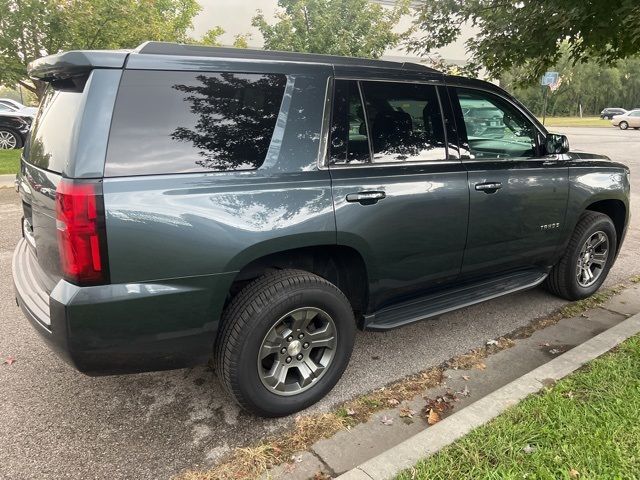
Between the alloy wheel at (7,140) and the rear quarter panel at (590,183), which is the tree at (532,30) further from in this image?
the alloy wheel at (7,140)

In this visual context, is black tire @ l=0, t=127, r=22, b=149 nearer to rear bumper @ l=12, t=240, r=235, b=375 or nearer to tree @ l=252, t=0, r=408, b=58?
tree @ l=252, t=0, r=408, b=58

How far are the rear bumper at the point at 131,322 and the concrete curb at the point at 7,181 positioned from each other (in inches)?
325

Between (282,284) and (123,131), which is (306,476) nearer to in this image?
(282,284)

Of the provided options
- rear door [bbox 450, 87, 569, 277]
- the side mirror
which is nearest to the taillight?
rear door [bbox 450, 87, 569, 277]

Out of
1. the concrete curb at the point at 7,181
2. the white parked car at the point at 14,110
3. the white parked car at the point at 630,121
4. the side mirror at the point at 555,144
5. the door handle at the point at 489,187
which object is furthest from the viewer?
the white parked car at the point at 630,121

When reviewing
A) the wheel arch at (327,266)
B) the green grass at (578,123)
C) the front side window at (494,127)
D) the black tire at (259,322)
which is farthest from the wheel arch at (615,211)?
the green grass at (578,123)

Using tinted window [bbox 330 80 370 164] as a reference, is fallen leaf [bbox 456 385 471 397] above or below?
below

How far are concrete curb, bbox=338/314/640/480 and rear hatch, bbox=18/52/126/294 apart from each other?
1.65m

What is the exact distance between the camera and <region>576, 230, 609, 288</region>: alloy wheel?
434cm

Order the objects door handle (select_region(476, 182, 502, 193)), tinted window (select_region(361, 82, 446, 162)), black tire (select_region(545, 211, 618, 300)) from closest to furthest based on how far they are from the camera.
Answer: tinted window (select_region(361, 82, 446, 162)) < door handle (select_region(476, 182, 502, 193)) < black tire (select_region(545, 211, 618, 300))

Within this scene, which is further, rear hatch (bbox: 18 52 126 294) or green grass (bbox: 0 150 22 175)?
green grass (bbox: 0 150 22 175)

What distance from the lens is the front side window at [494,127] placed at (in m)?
3.47

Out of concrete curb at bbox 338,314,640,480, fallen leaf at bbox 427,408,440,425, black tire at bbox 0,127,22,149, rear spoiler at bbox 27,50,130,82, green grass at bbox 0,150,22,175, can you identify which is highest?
rear spoiler at bbox 27,50,130,82

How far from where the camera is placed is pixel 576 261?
4230mm
